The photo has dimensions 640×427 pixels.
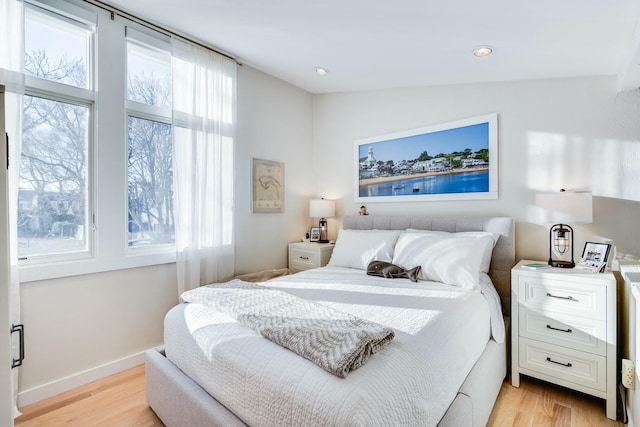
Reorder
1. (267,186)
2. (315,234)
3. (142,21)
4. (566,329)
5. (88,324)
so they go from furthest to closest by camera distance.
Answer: (315,234), (267,186), (142,21), (88,324), (566,329)

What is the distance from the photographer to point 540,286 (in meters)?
2.10

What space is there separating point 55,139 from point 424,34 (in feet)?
8.59

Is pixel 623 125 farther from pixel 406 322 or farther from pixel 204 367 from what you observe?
pixel 204 367

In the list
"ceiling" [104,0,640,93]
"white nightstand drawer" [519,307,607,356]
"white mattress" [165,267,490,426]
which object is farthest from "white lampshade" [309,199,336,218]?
"white nightstand drawer" [519,307,607,356]

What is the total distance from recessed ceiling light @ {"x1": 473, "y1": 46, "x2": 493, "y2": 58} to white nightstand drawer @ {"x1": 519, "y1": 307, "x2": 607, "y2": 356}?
1817 millimetres

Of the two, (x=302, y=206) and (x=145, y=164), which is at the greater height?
(x=145, y=164)

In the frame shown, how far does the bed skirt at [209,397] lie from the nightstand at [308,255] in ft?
5.92

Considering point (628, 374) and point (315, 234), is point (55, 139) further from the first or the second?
point (628, 374)

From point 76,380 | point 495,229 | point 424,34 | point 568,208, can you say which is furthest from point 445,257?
point 76,380

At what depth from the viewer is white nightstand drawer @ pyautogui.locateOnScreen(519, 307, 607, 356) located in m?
1.90

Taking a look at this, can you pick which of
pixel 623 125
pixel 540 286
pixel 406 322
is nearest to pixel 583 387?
pixel 540 286

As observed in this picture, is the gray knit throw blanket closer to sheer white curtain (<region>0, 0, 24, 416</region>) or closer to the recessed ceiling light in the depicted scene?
sheer white curtain (<region>0, 0, 24, 416</region>)

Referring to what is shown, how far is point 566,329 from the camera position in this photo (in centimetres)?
201

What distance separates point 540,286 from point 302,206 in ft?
8.34
